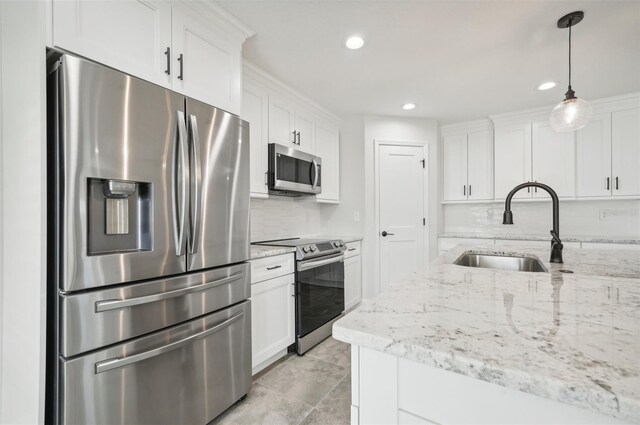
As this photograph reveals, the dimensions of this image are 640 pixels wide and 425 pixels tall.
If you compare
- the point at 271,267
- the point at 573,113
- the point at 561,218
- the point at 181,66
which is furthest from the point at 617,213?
the point at 181,66

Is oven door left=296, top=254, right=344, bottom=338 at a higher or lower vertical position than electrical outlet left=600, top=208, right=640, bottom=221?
lower

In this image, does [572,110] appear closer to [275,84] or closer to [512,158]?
[512,158]

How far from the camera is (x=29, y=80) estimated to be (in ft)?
3.67

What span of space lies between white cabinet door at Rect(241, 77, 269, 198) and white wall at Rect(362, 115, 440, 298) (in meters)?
1.52

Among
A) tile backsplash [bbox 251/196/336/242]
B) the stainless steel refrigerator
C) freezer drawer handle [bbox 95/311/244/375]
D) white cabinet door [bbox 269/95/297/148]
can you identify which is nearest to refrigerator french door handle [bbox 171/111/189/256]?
the stainless steel refrigerator

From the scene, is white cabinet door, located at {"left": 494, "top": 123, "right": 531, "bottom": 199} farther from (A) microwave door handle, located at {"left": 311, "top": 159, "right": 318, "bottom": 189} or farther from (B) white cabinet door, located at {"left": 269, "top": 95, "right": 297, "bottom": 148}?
(B) white cabinet door, located at {"left": 269, "top": 95, "right": 297, "bottom": 148}

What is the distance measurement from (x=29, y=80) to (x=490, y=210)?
15.1ft

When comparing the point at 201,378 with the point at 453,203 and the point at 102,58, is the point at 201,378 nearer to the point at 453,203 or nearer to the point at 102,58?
the point at 102,58

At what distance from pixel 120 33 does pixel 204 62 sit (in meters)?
0.45

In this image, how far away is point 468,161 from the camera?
4059 mm

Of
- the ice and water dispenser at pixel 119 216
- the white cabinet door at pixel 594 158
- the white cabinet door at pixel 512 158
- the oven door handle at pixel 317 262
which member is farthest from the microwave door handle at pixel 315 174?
the white cabinet door at pixel 594 158

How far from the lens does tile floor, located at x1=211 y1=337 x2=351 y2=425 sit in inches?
67.0

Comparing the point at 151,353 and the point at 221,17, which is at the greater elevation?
the point at 221,17

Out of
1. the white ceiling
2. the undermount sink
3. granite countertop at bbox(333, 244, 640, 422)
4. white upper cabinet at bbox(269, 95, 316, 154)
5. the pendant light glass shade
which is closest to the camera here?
granite countertop at bbox(333, 244, 640, 422)
